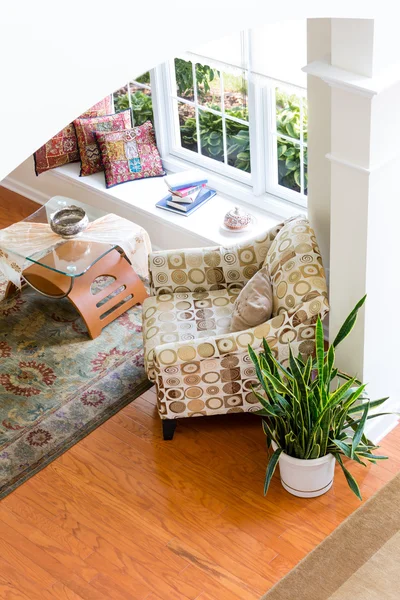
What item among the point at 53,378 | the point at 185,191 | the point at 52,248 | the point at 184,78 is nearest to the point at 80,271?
the point at 52,248

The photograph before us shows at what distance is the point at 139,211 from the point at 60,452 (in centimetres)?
195

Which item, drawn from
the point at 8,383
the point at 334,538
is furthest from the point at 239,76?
the point at 334,538

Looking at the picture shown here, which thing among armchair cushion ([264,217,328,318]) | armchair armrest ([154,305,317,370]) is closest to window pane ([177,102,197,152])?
armchair cushion ([264,217,328,318])

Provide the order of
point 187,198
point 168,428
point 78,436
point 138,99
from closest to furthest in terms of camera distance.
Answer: point 168,428 < point 78,436 < point 187,198 < point 138,99

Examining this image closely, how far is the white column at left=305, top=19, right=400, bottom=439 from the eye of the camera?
3.14 metres

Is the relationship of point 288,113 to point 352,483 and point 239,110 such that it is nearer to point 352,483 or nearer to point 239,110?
point 239,110

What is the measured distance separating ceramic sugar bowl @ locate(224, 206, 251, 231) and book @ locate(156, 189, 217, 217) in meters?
0.36

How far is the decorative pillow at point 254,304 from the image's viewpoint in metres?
4.04

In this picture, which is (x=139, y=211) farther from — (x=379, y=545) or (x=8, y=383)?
(x=379, y=545)

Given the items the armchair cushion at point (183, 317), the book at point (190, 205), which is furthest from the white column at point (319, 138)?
the book at point (190, 205)

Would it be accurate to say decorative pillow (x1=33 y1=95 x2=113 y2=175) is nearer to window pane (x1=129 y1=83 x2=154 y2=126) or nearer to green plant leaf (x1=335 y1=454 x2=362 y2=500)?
window pane (x1=129 y1=83 x2=154 y2=126)

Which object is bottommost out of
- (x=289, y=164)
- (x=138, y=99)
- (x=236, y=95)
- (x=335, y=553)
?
(x=335, y=553)

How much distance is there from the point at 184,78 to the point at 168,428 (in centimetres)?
255

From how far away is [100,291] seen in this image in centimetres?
518
